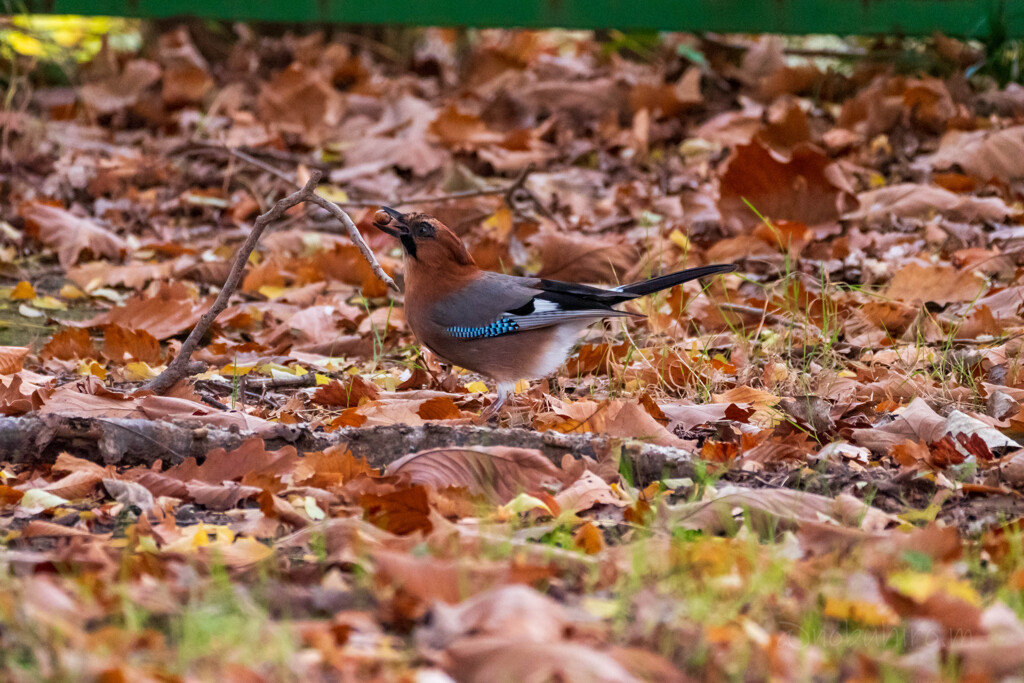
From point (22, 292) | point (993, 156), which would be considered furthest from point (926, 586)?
point (993, 156)

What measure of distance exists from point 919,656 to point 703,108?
612 centimetres

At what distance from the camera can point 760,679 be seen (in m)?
1.79

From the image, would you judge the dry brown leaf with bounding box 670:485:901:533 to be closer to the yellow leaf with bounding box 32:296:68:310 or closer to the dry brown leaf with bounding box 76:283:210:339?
the dry brown leaf with bounding box 76:283:210:339

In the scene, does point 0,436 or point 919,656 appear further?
point 0,436

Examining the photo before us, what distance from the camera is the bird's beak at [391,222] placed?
4.03 metres

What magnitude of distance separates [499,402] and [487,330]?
0.30 metres

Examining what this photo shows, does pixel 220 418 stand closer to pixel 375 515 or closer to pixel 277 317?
pixel 375 515

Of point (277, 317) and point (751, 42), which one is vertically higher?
point (751, 42)

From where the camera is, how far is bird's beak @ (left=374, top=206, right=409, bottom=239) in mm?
4027

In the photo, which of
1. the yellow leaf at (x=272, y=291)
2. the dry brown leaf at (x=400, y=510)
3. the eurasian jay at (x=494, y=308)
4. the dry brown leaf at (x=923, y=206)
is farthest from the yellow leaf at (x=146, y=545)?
the dry brown leaf at (x=923, y=206)

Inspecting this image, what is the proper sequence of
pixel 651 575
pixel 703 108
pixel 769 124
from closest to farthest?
pixel 651 575, pixel 769 124, pixel 703 108

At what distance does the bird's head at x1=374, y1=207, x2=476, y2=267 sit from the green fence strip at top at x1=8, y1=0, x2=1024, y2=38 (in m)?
3.75

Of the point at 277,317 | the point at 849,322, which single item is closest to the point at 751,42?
the point at 849,322

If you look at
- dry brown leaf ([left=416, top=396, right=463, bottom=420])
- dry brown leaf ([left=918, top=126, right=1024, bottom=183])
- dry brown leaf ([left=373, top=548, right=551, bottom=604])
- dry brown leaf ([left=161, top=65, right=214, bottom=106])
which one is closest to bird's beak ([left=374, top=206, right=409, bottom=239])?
dry brown leaf ([left=416, top=396, right=463, bottom=420])
